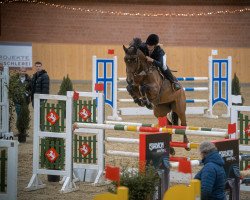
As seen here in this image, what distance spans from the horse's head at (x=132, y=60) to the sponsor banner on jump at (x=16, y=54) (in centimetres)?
1570

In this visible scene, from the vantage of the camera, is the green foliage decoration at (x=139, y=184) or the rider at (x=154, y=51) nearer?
the green foliage decoration at (x=139, y=184)

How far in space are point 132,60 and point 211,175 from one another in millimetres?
3957

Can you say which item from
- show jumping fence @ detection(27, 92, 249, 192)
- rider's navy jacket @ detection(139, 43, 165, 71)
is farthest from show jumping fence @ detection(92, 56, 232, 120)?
show jumping fence @ detection(27, 92, 249, 192)

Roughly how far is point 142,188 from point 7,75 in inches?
268

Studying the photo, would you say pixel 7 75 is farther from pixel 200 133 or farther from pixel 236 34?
pixel 236 34

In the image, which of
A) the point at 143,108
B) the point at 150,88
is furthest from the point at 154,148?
the point at 143,108

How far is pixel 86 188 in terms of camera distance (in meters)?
9.12

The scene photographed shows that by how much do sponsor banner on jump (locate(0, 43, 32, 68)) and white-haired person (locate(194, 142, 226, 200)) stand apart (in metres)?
19.5

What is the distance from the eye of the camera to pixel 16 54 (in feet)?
83.9

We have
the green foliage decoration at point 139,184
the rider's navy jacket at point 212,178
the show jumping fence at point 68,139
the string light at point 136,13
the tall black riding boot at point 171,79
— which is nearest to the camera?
the rider's navy jacket at point 212,178

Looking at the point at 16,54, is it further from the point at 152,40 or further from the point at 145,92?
the point at 145,92

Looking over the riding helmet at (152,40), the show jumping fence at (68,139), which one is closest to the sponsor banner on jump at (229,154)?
the show jumping fence at (68,139)

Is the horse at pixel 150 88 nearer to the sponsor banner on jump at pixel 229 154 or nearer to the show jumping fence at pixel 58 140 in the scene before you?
the show jumping fence at pixel 58 140

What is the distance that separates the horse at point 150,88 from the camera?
9625mm
